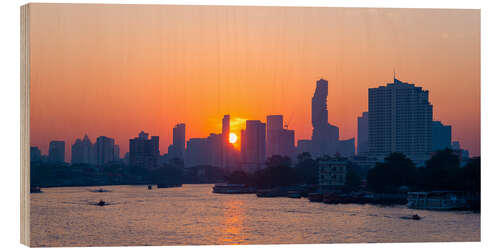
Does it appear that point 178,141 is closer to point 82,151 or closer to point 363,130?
point 82,151

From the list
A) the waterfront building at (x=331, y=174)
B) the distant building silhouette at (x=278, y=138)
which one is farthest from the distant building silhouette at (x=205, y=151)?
the waterfront building at (x=331, y=174)

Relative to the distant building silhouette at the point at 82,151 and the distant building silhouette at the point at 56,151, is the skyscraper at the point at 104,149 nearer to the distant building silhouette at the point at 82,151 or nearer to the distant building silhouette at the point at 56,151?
the distant building silhouette at the point at 82,151

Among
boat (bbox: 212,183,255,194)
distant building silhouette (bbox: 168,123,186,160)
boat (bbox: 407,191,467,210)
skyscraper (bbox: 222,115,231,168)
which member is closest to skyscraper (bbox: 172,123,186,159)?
distant building silhouette (bbox: 168,123,186,160)

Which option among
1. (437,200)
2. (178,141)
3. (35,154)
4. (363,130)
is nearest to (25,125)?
(35,154)

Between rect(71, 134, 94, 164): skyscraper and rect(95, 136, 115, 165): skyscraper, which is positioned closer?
rect(71, 134, 94, 164): skyscraper

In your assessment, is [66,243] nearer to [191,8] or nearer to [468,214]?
[191,8]

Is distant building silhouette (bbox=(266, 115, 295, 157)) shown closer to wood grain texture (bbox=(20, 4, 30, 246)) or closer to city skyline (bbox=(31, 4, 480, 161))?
city skyline (bbox=(31, 4, 480, 161))
